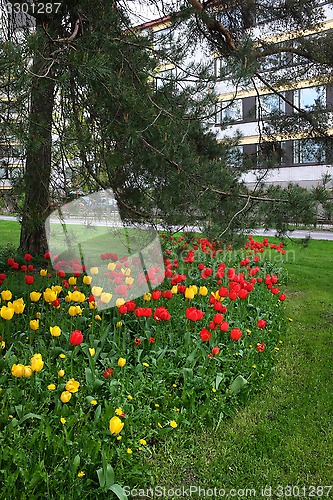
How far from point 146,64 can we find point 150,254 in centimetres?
208

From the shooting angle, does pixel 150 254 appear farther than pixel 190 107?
Yes

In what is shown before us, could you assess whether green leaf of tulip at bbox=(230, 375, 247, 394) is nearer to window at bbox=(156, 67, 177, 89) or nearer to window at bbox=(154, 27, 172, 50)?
window at bbox=(156, 67, 177, 89)

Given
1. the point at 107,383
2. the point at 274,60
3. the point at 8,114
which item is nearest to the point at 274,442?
the point at 107,383

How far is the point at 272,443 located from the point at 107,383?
0.93 m

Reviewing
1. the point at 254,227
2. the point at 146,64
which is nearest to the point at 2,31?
the point at 146,64

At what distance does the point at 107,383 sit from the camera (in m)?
2.25

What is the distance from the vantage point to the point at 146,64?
3.70 meters

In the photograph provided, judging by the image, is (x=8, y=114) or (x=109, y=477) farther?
(x=8, y=114)

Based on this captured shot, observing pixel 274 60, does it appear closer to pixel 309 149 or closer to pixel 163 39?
pixel 309 149

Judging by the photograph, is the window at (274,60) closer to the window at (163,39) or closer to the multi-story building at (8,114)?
the window at (163,39)

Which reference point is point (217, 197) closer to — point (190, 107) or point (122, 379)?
point (190, 107)

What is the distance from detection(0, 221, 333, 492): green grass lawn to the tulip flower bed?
3.4 inches

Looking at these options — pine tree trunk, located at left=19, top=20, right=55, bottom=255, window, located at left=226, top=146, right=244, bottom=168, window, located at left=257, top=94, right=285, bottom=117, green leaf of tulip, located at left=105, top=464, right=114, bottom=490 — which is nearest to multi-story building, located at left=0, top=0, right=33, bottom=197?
pine tree trunk, located at left=19, top=20, right=55, bottom=255

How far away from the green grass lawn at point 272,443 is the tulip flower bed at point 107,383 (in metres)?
0.09
